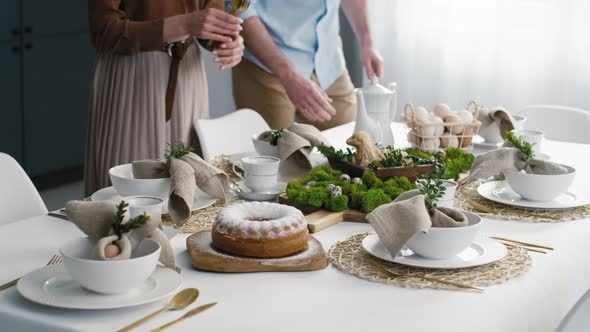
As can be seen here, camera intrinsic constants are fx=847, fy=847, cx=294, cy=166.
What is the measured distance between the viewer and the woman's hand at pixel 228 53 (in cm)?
240

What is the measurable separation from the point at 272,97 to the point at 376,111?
2.77ft

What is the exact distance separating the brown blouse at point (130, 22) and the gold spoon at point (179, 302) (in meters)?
1.26

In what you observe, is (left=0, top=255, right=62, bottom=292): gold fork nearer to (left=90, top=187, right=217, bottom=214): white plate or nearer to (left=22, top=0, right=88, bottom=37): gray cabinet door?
(left=90, top=187, right=217, bottom=214): white plate

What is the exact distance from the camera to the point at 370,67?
2951 mm

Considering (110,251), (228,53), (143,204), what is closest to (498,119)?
(228,53)

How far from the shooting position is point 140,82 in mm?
2523

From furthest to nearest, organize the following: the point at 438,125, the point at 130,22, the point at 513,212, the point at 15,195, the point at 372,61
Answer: the point at 372,61
the point at 130,22
the point at 438,125
the point at 15,195
the point at 513,212

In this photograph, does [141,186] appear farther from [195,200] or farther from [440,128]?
[440,128]

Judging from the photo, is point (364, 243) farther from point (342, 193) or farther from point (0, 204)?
point (0, 204)

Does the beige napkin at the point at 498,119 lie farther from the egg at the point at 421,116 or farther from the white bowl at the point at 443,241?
the white bowl at the point at 443,241

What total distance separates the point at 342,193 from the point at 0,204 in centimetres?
72

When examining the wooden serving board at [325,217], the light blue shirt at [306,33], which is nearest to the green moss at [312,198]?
the wooden serving board at [325,217]

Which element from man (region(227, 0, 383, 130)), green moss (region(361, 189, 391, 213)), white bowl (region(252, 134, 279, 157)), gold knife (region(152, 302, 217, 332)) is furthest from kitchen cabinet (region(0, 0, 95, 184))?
gold knife (region(152, 302, 217, 332))

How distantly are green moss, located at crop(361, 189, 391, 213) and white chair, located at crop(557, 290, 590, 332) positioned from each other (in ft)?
1.98
